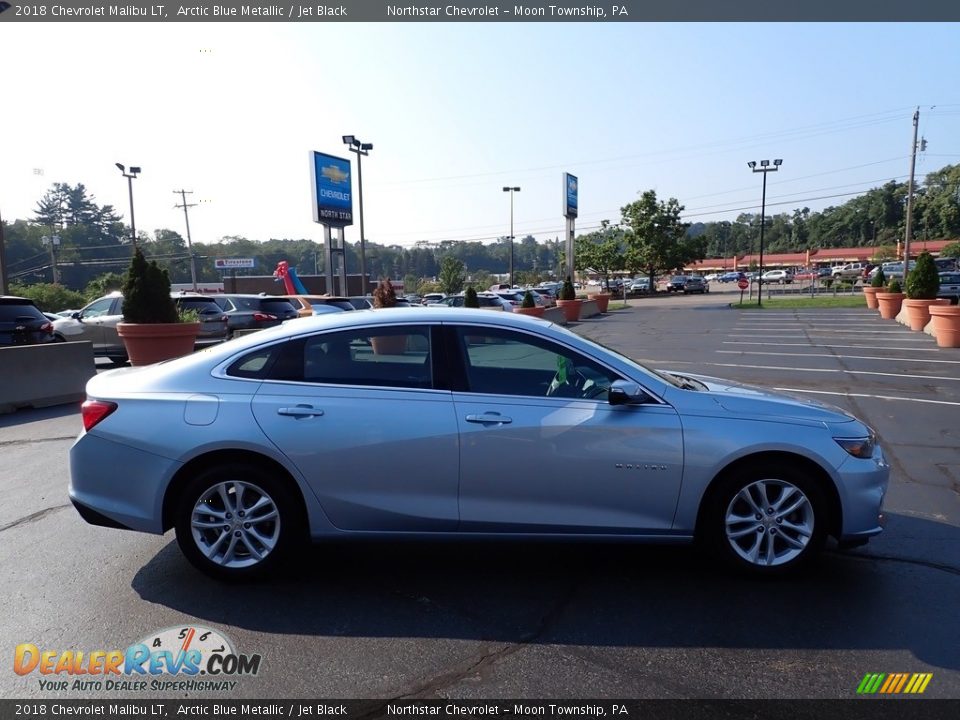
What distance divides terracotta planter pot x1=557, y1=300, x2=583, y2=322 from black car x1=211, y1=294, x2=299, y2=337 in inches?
520

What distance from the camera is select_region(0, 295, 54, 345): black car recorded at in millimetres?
12797

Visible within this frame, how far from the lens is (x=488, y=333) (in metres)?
4.22

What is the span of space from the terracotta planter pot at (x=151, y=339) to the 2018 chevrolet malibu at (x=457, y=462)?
8.42m

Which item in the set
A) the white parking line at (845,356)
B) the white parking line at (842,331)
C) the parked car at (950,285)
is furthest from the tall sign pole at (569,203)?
the white parking line at (845,356)

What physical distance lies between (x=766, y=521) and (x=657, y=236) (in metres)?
Result: 57.2

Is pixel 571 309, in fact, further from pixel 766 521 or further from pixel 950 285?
pixel 766 521

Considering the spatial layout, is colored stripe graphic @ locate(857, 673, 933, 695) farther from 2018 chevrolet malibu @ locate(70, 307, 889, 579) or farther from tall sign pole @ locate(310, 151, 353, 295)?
tall sign pole @ locate(310, 151, 353, 295)

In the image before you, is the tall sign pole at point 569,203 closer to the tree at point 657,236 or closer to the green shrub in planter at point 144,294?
the tree at point 657,236

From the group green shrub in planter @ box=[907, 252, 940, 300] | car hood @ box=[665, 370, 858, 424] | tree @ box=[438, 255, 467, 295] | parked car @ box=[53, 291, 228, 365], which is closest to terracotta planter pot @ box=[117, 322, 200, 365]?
parked car @ box=[53, 291, 228, 365]

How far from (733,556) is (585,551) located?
97 centimetres

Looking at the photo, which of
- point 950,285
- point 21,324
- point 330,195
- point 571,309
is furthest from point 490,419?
point 950,285

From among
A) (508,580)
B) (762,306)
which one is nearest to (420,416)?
(508,580)

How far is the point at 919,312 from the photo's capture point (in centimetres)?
2016

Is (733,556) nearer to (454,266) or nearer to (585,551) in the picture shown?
(585,551)
